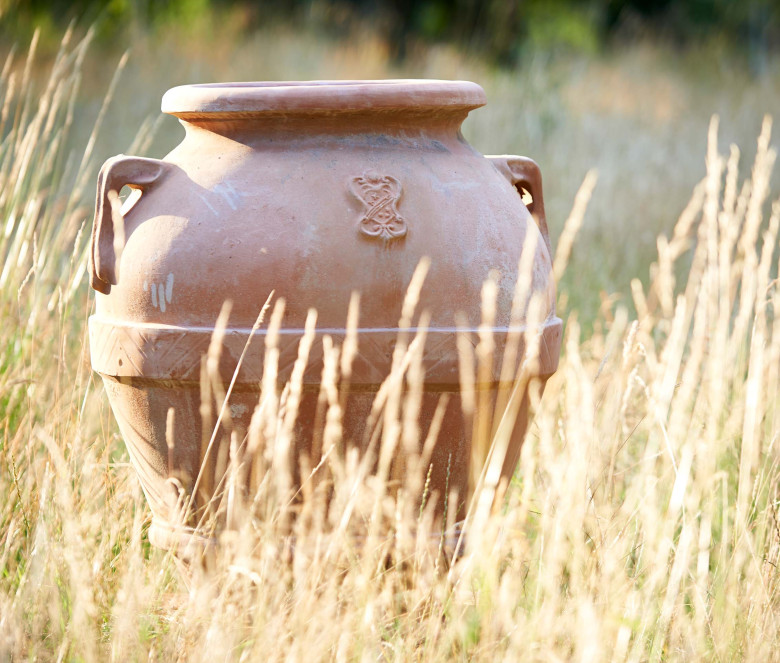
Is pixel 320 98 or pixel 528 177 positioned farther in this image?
pixel 528 177

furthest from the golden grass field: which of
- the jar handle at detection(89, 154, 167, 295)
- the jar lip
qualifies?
the jar lip

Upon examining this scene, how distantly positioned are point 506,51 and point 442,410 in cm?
1687

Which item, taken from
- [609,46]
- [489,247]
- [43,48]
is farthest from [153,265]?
[609,46]

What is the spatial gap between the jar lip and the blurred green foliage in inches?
458

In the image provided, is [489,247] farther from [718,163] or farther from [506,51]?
[506,51]

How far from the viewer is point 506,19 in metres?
18.4

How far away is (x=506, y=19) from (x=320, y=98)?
1672 centimetres

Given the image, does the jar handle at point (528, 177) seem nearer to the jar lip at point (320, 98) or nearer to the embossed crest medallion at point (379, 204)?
the jar lip at point (320, 98)

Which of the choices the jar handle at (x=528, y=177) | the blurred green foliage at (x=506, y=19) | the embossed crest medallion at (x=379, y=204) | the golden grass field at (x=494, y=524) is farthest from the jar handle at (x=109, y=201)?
the blurred green foliage at (x=506, y=19)

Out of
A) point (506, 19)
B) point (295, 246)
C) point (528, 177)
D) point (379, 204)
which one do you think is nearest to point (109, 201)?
point (295, 246)

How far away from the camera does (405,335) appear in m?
2.48

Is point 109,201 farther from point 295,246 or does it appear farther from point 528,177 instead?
point 528,177

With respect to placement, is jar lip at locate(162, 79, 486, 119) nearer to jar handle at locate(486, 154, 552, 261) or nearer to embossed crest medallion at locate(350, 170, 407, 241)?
embossed crest medallion at locate(350, 170, 407, 241)

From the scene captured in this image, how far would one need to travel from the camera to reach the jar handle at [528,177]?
117 inches
